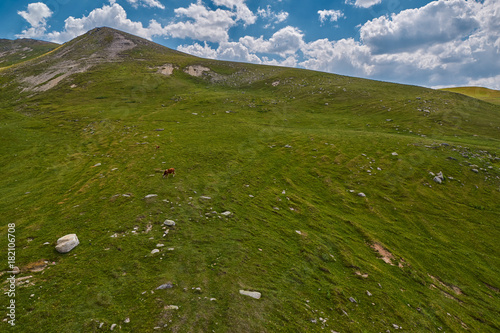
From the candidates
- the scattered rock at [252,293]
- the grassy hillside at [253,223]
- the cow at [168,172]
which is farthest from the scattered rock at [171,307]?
the cow at [168,172]

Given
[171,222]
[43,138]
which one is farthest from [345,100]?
[43,138]

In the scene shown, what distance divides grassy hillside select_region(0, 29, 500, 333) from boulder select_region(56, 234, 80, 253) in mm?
448

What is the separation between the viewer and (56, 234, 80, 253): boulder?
521 inches

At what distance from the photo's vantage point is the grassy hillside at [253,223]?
34.6 feet

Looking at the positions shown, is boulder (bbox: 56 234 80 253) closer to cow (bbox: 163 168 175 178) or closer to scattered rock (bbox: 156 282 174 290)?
scattered rock (bbox: 156 282 174 290)

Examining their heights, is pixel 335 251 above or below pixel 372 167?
below

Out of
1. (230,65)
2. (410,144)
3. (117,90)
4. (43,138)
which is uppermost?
(230,65)

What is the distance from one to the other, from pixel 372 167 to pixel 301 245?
22389mm

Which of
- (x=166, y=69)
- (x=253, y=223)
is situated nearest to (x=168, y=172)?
(x=253, y=223)

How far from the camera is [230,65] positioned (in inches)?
4934

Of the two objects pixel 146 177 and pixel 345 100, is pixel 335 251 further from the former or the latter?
pixel 345 100

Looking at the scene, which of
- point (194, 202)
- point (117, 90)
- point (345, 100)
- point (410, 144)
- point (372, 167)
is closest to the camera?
point (194, 202)

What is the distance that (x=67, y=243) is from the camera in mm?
13383

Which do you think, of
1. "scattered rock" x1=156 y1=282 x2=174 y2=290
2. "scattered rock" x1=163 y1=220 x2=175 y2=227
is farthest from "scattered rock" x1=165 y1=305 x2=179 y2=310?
"scattered rock" x1=163 y1=220 x2=175 y2=227
